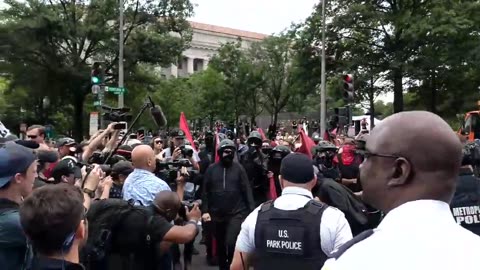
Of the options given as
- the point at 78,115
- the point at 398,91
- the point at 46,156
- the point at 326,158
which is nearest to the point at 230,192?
the point at 326,158

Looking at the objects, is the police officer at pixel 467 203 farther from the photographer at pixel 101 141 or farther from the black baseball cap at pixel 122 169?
the photographer at pixel 101 141

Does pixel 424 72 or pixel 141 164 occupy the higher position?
pixel 424 72

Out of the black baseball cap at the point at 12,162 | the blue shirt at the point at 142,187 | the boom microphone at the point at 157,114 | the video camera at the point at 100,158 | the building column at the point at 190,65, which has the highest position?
the building column at the point at 190,65

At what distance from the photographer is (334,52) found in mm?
35219

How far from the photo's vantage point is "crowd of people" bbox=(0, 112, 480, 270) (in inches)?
65.5

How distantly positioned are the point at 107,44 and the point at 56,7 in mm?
3178

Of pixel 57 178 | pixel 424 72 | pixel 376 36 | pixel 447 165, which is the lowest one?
pixel 57 178

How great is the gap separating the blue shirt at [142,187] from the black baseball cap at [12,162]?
1.87m

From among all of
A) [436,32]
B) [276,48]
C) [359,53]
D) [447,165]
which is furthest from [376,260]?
[276,48]

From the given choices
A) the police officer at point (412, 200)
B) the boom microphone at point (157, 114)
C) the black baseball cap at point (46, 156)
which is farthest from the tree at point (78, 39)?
the police officer at point (412, 200)

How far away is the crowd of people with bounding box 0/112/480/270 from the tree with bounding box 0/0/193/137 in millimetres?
24945

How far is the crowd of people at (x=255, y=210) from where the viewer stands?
166cm

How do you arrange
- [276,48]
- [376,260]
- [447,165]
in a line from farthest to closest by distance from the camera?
[276,48]
[447,165]
[376,260]

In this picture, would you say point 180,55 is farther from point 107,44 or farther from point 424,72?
point 424,72
